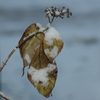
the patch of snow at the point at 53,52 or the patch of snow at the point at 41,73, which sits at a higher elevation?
the patch of snow at the point at 53,52

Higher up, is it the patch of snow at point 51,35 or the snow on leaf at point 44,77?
the patch of snow at point 51,35

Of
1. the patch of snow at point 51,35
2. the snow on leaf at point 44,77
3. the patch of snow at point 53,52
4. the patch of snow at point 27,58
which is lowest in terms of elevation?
the snow on leaf at point 44,77

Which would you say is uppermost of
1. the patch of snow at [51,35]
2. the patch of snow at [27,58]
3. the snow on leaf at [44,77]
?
the patch of snow at [51,35]

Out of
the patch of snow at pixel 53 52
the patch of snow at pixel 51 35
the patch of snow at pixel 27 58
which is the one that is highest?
the patch of snow at pixel 51 35

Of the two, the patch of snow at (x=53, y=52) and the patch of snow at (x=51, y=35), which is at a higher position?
the patch of snow at (x=51, y=35)

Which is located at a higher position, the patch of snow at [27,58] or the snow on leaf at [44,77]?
the patch of snow at [27,58]
